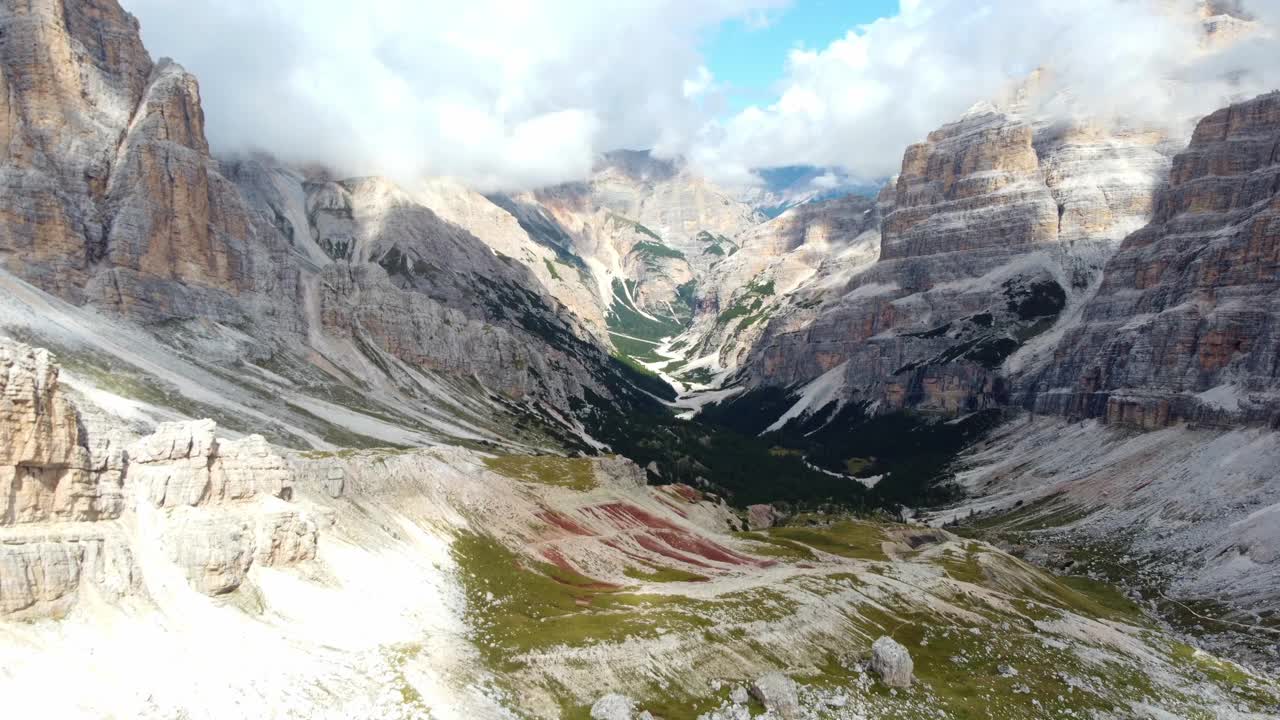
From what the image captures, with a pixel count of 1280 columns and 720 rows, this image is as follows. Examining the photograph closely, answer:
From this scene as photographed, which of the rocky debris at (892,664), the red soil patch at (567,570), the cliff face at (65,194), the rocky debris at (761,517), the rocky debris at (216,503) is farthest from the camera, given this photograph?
the cliff face at (65,194)

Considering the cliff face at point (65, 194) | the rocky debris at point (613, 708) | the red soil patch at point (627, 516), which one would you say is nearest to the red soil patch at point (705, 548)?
the red soil patch at point (627, 516)

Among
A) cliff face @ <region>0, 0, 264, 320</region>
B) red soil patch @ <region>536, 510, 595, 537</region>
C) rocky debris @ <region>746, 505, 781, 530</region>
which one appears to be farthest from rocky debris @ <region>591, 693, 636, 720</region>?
cliff face @ <region>0, 0, 264, 320</region>

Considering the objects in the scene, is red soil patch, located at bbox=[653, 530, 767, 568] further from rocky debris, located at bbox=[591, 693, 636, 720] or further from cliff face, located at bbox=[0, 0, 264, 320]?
cliff face, located at bbox=[0, 0, 264, 320]

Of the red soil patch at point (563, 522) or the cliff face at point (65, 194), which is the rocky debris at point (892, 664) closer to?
the red soil patch at point (563, 522)

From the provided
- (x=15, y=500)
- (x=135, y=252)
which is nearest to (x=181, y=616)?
(x=15, y=500)

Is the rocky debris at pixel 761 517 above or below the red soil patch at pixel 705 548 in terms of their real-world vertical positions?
below

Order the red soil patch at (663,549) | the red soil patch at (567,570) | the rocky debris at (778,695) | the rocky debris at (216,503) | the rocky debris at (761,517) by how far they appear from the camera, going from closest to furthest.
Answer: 1. the rocky debris at (216,503)
2. the rocky debris at (778,695)
3. the red soil patch at (567,570)
4. the red soil patch at (663,549)
5. the rocky debris at (761,517)

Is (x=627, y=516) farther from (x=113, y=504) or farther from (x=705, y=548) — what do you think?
(x=113, y=504)
